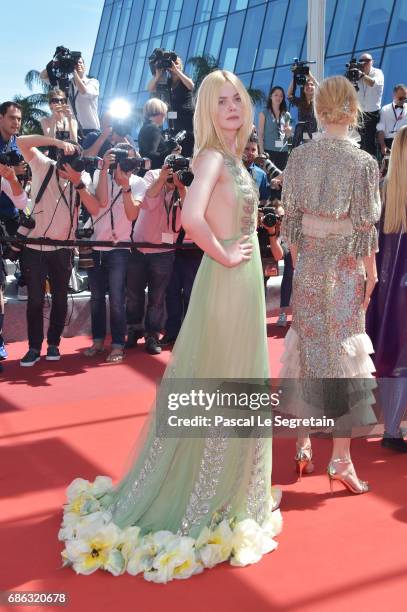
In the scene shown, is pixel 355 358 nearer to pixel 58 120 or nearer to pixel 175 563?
pixel 175 563

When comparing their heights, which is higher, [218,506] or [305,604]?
[218,506]

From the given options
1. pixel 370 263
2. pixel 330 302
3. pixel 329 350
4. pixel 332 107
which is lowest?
pixel 329 350

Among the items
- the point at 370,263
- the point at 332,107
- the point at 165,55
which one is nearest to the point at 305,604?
the point at 370,263

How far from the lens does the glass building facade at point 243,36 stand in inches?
669

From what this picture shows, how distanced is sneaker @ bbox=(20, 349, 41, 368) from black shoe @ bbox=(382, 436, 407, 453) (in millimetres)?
2856

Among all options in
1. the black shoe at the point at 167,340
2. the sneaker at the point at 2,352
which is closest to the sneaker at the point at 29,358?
the sneaker at the point at 2,352

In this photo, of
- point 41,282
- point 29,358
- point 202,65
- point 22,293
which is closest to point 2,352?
point 29,358

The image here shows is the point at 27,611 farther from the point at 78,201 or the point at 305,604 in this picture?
the point at 78,201

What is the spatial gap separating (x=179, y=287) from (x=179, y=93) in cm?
214

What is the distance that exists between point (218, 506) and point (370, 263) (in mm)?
1296

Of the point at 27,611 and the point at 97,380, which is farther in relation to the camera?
the point at 97,380

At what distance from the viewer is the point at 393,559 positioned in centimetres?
285

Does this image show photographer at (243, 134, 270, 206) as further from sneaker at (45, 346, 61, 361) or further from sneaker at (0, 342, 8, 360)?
sneaker at (0, 342, 8, 360)

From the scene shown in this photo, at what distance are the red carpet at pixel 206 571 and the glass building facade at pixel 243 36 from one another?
13.7m
